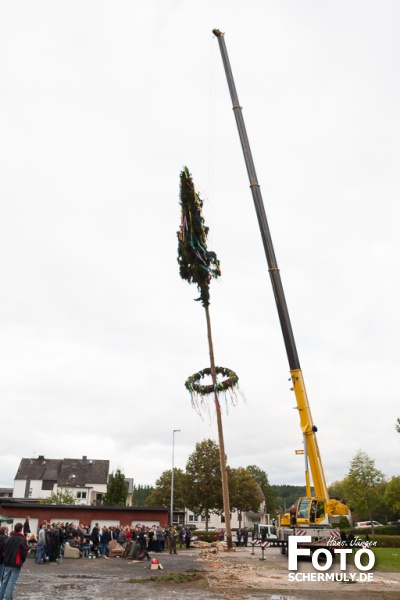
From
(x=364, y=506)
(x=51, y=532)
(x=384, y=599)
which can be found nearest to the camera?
(x=384, y=599)

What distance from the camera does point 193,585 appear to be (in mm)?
14820

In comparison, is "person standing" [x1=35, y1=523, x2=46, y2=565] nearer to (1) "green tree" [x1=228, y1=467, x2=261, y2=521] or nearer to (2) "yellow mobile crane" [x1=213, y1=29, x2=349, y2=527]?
(2) "yellow mobile crane" [x1=213, y1=29, x2=349, y2=527]

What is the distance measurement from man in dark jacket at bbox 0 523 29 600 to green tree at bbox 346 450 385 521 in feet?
137

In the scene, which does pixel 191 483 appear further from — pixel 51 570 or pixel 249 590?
pixel 249 590

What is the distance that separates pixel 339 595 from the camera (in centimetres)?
1313

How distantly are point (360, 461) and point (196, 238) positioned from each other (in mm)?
29840

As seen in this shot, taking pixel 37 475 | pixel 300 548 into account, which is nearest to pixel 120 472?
pixel 37 475

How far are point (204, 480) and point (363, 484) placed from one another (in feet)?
57.4

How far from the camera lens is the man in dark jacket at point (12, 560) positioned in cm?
1082

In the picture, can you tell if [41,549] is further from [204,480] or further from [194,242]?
[204,480]

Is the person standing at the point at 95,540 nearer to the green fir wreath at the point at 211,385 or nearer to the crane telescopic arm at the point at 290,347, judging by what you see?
the green fir wreath at the point at 211,385

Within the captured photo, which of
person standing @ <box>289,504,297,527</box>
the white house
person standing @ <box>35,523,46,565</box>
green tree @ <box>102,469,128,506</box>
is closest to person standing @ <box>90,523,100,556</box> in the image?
person standing @ <box>35,523,46,565</box>

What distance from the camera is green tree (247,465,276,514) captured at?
115919mm

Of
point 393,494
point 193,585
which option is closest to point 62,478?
point 393,494
